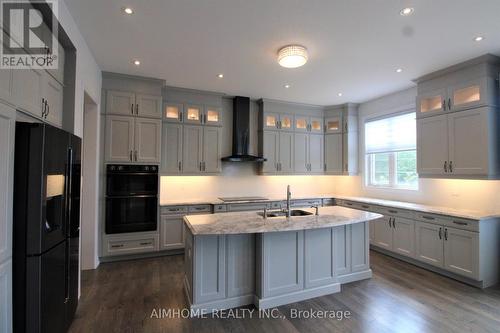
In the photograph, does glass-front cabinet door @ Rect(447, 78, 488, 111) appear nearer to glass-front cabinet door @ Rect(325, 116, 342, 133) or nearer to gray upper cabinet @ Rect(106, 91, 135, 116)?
glass-front cabinet door @ Rect(325, 116, 342, 133)

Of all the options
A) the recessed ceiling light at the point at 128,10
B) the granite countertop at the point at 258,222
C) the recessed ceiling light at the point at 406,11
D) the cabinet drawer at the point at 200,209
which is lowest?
the cabinet drawer at the point at 200,209

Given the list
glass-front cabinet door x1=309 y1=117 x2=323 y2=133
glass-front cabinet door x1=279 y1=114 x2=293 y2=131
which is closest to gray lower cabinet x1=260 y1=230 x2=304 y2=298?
glass-front cabinet door x1=279 y1=114 x2=293 y2=131

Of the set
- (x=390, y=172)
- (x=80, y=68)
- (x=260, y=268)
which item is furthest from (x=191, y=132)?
(x=390, y=172)

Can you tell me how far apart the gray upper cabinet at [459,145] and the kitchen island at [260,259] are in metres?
1.65

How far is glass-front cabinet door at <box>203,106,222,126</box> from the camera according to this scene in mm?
4785

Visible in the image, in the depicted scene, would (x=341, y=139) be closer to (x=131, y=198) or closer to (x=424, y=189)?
(x=424, y=189)

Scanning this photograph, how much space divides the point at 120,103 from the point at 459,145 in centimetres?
509

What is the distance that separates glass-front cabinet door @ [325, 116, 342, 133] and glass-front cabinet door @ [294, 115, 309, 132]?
0.52 m

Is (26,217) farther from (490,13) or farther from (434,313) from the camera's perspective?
(490,13)

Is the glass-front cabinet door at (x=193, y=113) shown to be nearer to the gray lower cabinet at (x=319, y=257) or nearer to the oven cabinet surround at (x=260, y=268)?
the oven cabinet surround at (x=260, y=268)

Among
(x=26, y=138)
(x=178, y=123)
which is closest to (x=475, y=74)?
(x=178, y=123)

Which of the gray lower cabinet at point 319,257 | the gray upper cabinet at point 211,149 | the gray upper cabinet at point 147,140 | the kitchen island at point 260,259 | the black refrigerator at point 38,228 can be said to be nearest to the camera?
the black refrigerator at point 38,228

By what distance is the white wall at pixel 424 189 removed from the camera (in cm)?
353

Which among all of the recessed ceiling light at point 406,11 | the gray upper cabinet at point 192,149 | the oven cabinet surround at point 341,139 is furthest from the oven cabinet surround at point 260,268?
the oven cabinet surround at point 341,139
